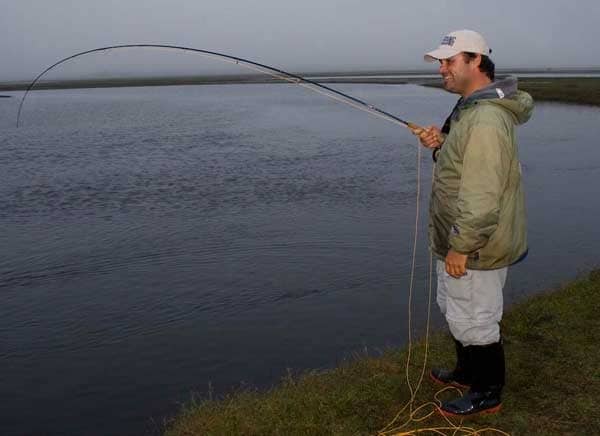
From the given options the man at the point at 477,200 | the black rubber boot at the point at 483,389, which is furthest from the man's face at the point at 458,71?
the black rubber boot at the point at 483,389

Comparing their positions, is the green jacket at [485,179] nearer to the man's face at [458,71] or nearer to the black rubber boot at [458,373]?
the man's face at [458,71]

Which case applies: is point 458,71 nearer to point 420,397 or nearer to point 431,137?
point 431,137

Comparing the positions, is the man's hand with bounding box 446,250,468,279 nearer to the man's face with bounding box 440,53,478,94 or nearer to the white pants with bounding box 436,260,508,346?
the white pants with bounding box 436,260,508,346

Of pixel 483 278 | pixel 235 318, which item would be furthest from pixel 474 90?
pixel 235 318

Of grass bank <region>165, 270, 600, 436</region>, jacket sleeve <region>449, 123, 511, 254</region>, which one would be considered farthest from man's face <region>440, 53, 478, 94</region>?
grass bank <region>165, 270, 600, 436</region>

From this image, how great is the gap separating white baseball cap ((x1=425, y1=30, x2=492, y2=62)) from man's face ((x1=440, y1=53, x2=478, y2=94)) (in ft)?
0.19

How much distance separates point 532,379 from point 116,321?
5445 mm

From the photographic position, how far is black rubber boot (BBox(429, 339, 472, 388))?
4.82m

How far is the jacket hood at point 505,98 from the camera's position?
4.01 meters

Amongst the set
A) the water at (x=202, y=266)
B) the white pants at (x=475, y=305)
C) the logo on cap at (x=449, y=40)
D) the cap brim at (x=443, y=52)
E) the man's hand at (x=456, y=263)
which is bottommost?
the water at (x=202, y=266)

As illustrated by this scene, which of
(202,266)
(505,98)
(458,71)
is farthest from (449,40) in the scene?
(202,266)

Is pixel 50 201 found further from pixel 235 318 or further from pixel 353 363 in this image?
pixel 353 363

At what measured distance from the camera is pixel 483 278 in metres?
4.18

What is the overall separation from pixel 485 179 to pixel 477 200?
139 millimetres
